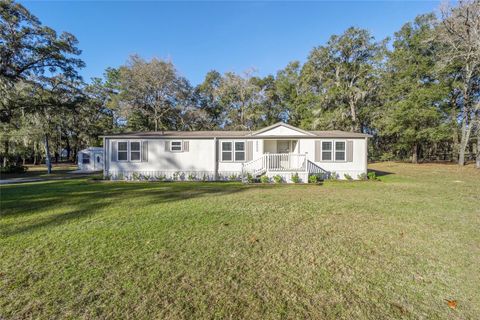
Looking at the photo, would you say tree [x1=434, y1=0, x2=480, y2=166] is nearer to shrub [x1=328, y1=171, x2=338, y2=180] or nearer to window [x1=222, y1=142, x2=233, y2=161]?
shrub [x1=328, y1=171, x2=338, y2=180]

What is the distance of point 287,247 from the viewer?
3.55m

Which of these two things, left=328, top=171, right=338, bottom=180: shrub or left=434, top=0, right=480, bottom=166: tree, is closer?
left=328, top=171, right=338, bottom=180: shrub

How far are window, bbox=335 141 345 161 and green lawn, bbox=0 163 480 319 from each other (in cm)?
742

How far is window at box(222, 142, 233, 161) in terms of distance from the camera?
13188 mm

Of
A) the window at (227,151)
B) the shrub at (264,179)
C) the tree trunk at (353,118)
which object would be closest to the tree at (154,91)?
the window at (227,151)

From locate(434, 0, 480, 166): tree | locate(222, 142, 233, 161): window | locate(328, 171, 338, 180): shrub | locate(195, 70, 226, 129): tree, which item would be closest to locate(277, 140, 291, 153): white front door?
locate(328, 171, 338, 180): shrub

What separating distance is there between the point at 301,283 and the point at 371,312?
0.73 metres

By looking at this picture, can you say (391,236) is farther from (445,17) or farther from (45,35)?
(45,35)

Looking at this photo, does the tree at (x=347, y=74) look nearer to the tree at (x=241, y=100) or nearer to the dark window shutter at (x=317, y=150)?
the tree at (x=241, y=100)

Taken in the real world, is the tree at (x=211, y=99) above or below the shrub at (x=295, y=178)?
above

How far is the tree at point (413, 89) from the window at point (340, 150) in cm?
1260

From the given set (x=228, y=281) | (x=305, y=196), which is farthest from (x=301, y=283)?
(x=305, y=196)

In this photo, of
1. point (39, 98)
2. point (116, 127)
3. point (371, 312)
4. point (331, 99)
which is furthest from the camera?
point (116, 127)

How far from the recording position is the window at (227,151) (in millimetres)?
13188
